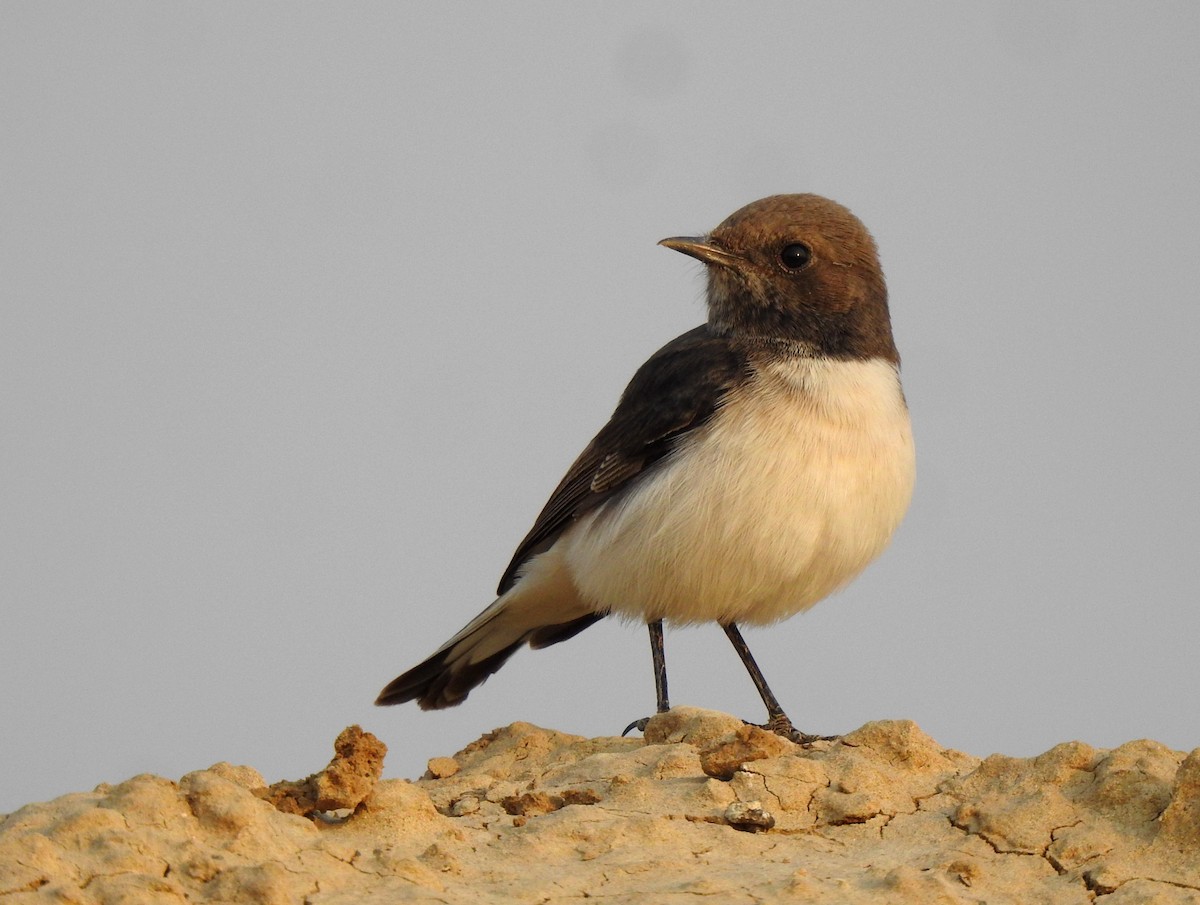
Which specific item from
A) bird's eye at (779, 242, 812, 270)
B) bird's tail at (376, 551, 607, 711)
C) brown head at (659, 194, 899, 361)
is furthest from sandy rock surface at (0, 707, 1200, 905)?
bird's eye at (779, 242, 812, 270)

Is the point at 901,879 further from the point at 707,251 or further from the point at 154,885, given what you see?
the point at 707,251

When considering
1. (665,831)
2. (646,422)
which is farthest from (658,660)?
(665,831)

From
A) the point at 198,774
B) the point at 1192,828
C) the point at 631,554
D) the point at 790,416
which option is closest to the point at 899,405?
the point at 790,416

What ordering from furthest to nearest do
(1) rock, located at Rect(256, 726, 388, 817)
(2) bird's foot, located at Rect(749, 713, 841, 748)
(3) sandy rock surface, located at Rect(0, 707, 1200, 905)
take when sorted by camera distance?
(2) bird's foot, located at Rect(749, 713, 841, 748) → (1) rock, located at Rect(256, 726, 388, 817) → (3) sandy rock surface, located at Rect(0, 707, 1200, 905)

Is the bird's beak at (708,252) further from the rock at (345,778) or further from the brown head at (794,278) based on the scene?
the rock at (345,778)

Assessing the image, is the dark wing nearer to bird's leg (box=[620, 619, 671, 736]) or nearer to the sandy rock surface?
bird's leg (box=[620, 619, 671, 736])
